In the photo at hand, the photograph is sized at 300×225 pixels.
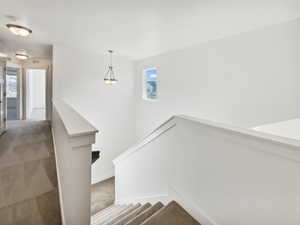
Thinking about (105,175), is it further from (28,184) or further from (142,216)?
(142,216)

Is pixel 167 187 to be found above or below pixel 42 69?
below

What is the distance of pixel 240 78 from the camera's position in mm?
3293

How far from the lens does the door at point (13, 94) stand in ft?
20.8

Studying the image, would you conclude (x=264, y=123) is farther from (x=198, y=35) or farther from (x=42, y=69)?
(x=42, y=69)

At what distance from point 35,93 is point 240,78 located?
7.89 m

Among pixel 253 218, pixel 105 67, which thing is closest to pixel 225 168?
pixel 253 218

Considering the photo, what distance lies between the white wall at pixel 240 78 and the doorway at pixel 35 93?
5677 mm

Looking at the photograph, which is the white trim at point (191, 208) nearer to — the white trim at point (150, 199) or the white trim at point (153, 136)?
the white trim at point (150, 199)

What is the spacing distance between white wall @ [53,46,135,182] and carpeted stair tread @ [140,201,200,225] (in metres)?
4.10

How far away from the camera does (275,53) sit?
9.27 ft

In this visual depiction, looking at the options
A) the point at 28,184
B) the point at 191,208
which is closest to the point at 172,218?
the point at 191,208

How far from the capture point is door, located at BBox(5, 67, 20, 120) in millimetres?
6348

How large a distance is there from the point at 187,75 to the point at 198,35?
1.10 m

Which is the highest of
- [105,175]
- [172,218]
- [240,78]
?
[240,78]
